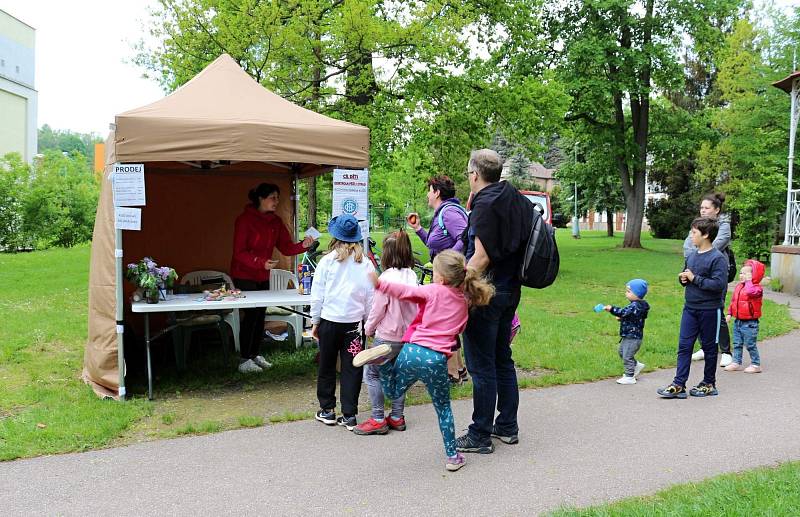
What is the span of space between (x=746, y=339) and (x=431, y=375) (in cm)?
458

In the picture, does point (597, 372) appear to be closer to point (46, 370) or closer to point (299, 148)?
point (299, 148)

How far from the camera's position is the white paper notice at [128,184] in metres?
5.51

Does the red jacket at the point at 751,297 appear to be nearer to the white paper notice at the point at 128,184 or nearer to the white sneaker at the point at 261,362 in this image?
the white sneaker at the point at 261,362

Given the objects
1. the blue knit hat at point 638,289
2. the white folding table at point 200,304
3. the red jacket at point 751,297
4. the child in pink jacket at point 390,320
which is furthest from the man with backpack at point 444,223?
the red jacket at point 751,297

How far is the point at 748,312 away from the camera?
6.90 metres

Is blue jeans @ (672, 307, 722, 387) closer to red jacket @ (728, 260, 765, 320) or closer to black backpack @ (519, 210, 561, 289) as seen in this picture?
red jacket @ (728, 260, 765, 320)

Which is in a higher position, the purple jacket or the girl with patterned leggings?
the purple jacket

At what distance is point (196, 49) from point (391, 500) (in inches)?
525

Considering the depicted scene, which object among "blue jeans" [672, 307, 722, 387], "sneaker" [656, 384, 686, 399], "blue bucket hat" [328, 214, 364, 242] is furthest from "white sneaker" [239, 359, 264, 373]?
"blue jeans" [672, 307, 722, 387]

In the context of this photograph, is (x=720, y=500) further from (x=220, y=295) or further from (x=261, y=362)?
(x=261, y=362)

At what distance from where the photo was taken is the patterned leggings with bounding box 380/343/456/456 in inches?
159

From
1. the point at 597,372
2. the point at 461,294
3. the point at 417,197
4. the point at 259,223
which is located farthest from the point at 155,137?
the point at 417,197

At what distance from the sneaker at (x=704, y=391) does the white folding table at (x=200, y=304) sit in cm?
356

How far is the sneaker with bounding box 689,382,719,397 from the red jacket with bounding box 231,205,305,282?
4378 mm
